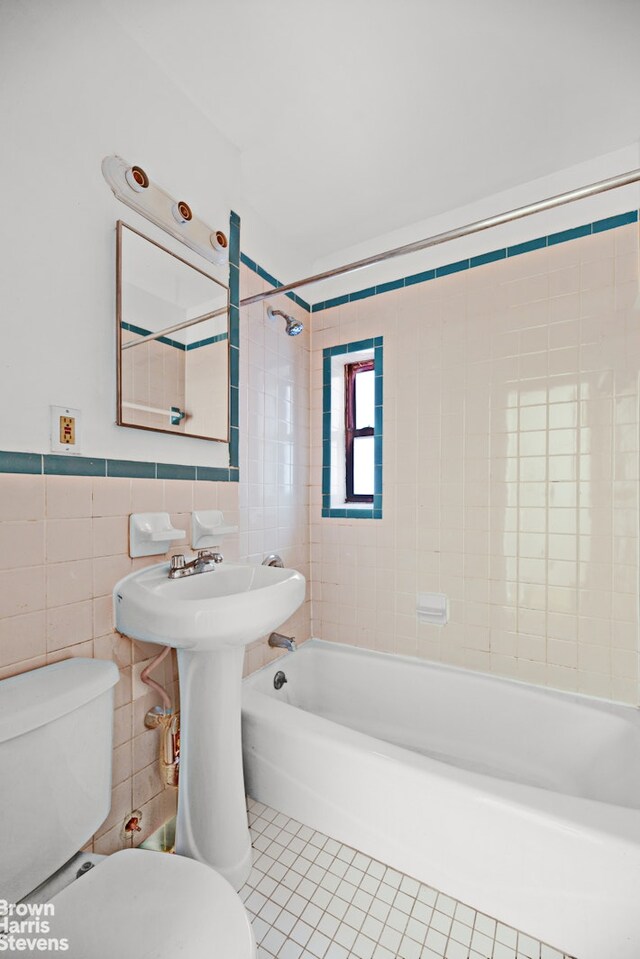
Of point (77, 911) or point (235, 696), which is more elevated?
point (235, 696)

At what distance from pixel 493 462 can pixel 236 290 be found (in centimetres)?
128

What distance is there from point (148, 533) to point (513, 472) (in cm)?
144

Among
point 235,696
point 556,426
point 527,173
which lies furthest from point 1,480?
point 527,173

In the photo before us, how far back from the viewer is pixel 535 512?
5.58 ft

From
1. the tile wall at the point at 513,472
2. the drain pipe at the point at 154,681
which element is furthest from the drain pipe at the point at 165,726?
the tile wall at the point at 513,472

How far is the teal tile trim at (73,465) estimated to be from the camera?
98 centimetres

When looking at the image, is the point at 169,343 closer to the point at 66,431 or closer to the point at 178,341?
the point at 178,341

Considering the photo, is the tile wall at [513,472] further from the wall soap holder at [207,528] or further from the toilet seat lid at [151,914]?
the toilet seat lid at [151,914]

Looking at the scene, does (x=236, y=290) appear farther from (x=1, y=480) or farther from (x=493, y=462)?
(x=493, y=462)

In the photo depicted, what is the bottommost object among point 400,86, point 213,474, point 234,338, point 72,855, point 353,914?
point 353,914

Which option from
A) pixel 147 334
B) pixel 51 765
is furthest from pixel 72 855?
pixel 147 334

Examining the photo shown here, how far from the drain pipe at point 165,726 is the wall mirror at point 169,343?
713 mm

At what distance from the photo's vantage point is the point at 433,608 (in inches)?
74.9

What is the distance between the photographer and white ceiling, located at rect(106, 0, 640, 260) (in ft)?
3.67
